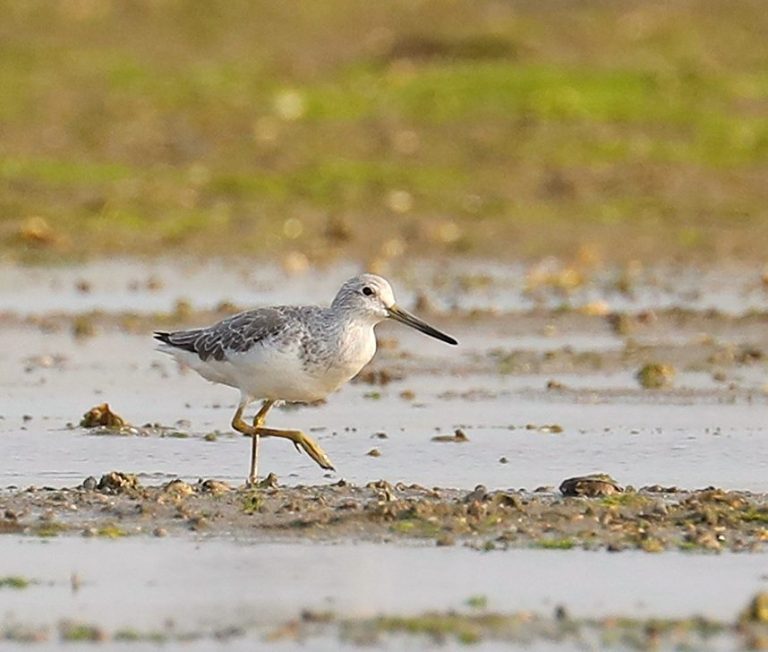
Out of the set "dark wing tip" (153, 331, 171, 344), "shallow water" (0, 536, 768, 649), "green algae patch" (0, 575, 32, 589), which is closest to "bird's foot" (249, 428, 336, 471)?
"dark wing tip" (153, 331, 171, 344)

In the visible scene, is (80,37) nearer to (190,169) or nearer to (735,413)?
(190,169)

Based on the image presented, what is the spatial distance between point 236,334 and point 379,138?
1295 cm

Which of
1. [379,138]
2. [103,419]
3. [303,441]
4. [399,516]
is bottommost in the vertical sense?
[399,516]

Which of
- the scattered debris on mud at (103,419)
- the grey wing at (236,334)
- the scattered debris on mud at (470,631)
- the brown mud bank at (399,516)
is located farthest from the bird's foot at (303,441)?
the scattered debris on mud at (470,631)

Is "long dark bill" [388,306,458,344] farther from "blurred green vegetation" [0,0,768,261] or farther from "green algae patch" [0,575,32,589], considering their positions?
"blurred green vegetation" [0,0,768,261]

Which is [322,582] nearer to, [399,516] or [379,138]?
[399,516]

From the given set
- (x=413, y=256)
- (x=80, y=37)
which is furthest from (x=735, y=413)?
(x=80, y=37)

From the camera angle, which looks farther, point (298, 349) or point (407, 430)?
point (407, 430)

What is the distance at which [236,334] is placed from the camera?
11625 millimetres

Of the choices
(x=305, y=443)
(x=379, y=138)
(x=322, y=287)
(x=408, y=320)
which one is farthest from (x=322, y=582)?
(x=379, y=138)

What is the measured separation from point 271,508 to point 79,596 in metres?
1.70

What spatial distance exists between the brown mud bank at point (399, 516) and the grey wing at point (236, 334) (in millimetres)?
1171

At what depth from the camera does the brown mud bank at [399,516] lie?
31.5ft

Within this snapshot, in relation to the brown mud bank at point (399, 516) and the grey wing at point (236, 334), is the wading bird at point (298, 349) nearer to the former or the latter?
the grey wing at point (236, 334)
